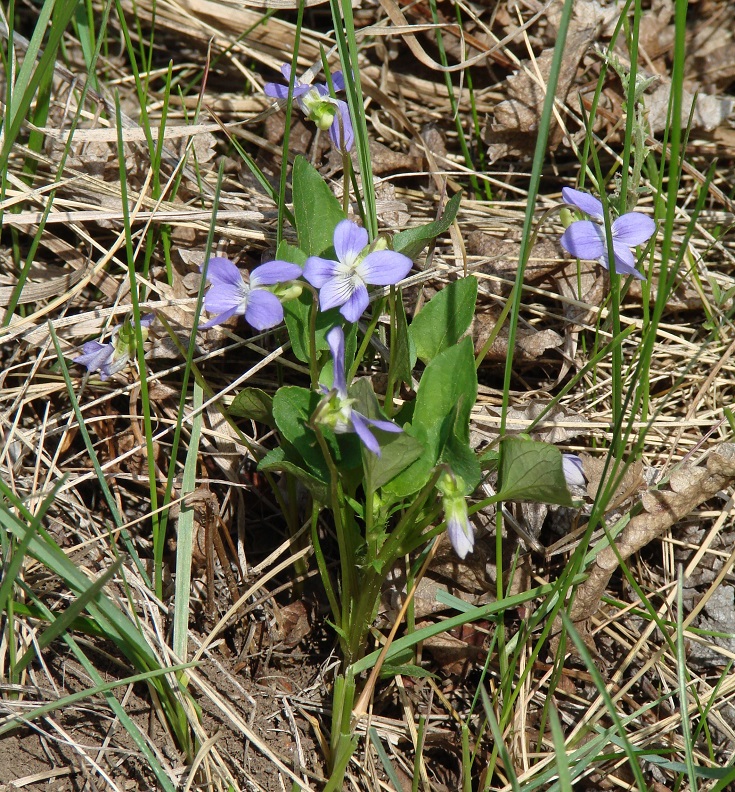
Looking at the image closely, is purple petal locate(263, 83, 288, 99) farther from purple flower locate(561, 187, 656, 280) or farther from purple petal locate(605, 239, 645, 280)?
purple petal locate(605, 239, 645, 280)

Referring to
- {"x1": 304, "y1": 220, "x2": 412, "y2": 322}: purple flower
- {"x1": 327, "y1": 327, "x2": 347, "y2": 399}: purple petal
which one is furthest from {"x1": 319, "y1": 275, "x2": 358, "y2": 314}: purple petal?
{"x1": 327, "y1": 327, "x2": 347, "y2": 399}: purple petal

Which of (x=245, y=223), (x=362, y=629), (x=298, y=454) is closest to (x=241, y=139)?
(x=245, y=223)

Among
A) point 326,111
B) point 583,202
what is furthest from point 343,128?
point 583,202

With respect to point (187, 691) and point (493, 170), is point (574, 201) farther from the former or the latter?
point (187, 691)

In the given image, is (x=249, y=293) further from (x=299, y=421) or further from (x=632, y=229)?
(x=632, y=229)

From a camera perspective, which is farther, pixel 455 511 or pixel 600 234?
pixel 600 234

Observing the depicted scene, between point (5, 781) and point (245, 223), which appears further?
point (245, 223)

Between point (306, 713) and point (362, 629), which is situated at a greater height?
point (362, 629)
